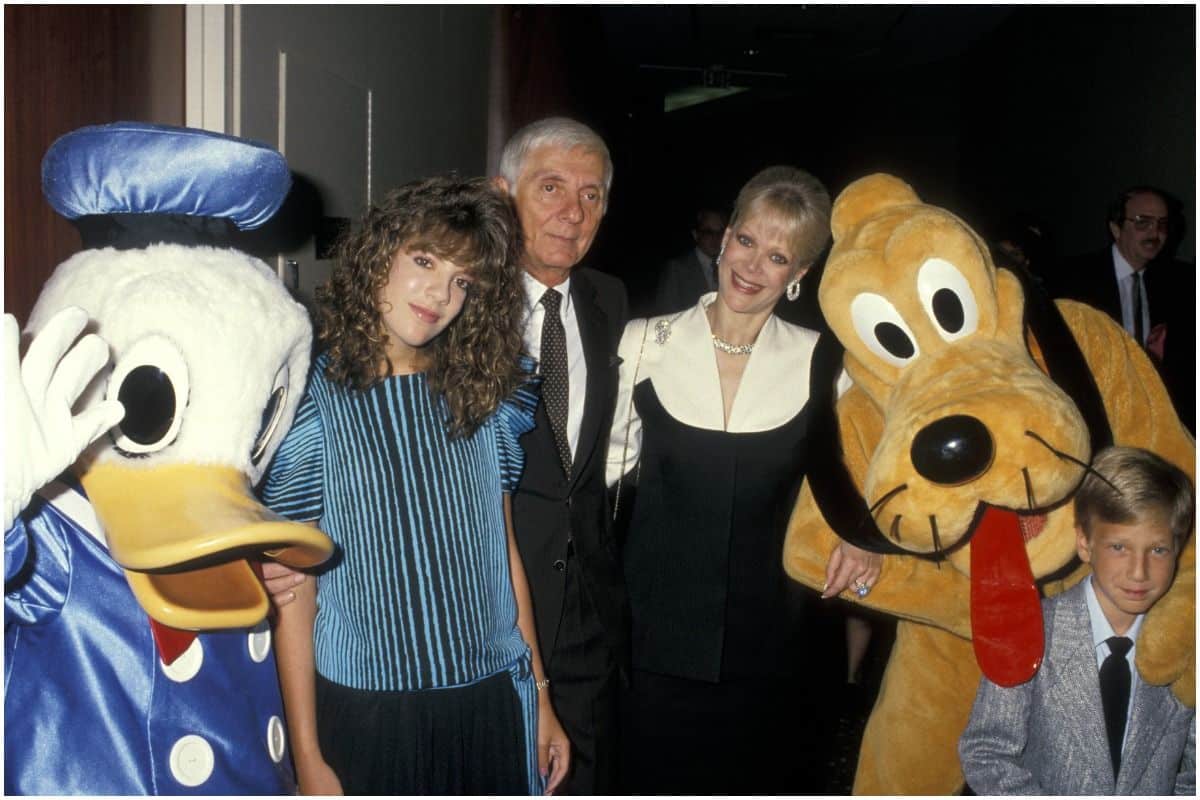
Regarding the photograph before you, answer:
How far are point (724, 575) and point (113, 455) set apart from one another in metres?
1.20

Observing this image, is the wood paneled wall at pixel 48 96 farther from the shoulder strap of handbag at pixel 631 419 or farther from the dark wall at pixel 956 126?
the dark wall at pixel 956 126

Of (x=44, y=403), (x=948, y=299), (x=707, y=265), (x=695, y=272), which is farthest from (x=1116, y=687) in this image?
(x=707, y=265)

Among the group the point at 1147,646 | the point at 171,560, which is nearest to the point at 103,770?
the point at 171,560

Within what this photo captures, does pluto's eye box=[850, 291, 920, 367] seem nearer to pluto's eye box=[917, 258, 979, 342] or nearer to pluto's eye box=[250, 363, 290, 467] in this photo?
pluto's eye box=[917, 258, 979, 342]

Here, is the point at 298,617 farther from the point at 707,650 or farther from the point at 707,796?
the point at 707,796

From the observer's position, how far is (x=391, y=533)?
1.44m

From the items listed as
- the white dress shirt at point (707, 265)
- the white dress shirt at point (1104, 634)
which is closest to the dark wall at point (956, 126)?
the white dress shirt at point (707, 265)

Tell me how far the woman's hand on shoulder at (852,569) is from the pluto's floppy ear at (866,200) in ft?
1.71

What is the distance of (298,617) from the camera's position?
56.1 inches

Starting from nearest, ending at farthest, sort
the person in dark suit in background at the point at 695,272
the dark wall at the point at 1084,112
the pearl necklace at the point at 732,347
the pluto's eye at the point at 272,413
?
the pluto's eye at the point at 272,413 < the pearl necklace at the point at 732,347 < the person in dark suit in background at the point at 695,272 < the dark wall at the point at 1084,112

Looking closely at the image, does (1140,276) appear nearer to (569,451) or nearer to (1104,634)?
(1104,634)

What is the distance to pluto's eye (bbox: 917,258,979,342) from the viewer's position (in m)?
1.55

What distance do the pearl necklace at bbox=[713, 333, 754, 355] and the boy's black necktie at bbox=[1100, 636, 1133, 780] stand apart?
798mm

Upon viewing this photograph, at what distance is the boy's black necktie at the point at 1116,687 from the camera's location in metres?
1.67
